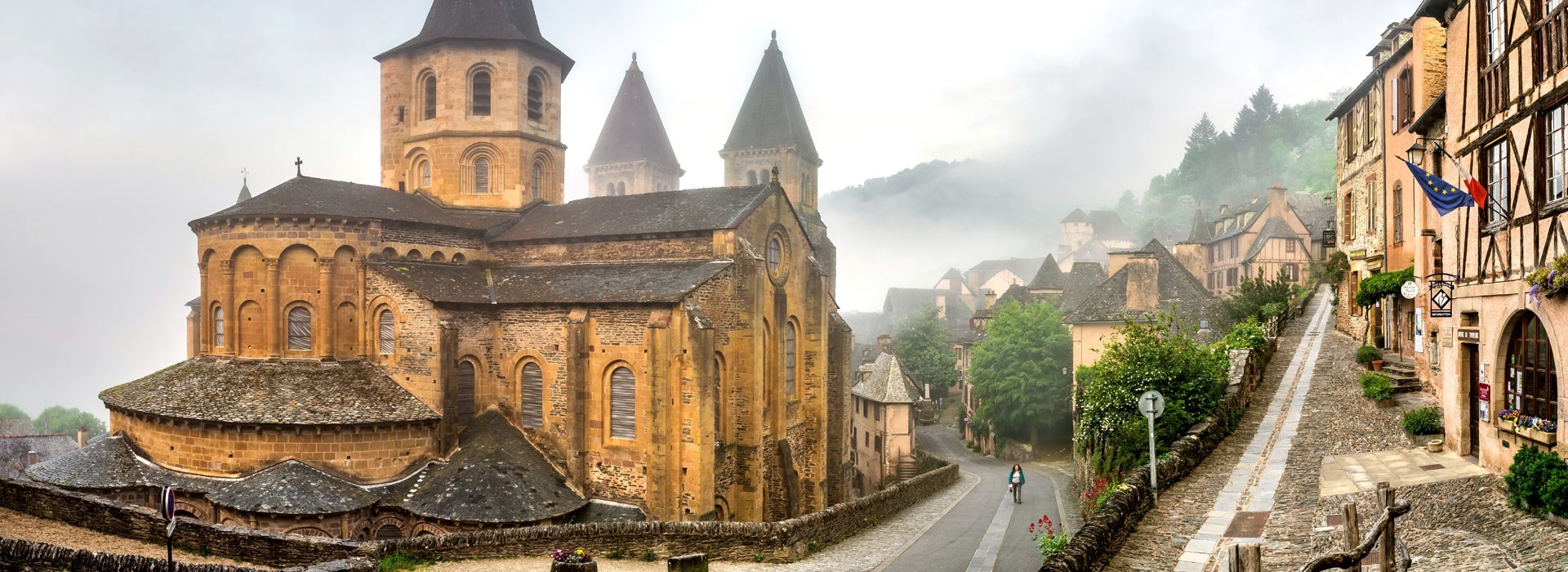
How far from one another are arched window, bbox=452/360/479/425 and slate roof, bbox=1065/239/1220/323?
1091 inches

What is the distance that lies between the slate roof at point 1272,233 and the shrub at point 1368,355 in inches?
1293

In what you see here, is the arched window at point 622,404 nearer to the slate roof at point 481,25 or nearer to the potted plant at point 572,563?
the potted plant at point 572,563

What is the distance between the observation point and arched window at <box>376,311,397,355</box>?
82.9ft

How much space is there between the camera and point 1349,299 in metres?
29.8

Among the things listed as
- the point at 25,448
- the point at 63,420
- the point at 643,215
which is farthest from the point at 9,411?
the point at 643,215

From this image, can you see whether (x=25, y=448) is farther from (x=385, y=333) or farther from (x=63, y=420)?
(x=63, y=420)

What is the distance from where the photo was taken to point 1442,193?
13.4 m

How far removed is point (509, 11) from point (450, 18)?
2096 millimetres

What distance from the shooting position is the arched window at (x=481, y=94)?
31.3 m

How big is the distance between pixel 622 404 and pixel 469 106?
14.0 metres

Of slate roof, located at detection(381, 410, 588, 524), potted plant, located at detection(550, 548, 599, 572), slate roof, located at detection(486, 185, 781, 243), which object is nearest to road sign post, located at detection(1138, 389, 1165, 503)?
potted plant, located at detection(550, 548, 599, 572)

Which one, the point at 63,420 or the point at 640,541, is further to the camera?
the point at 63,420

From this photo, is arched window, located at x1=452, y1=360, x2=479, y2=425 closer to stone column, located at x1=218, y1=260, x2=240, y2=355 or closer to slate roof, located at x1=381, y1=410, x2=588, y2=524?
slate roof, located at x1=381, y1=410, x2=588, y2=524

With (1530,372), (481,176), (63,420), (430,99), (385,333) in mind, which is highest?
(430,99)
